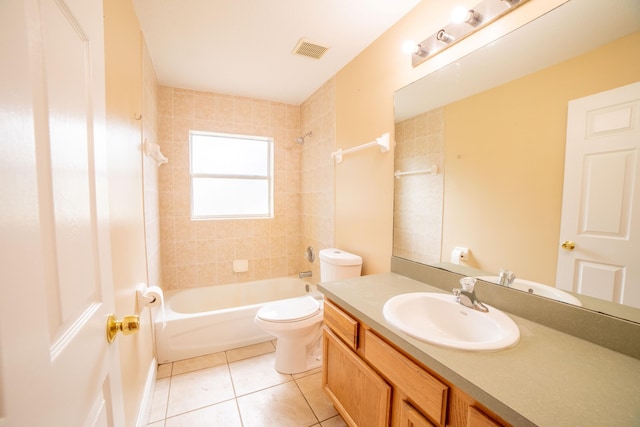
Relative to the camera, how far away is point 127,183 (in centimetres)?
133

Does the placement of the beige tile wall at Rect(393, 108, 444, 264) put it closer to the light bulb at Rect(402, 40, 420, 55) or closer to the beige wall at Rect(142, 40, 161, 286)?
the light bulb at Rect(402, 40, 420, 55)

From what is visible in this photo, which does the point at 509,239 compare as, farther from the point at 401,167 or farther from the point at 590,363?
the point at 401,167

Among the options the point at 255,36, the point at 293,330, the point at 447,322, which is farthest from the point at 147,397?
the point at 255,36

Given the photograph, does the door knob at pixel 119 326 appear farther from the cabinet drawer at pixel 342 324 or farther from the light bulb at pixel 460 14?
the light bulb at pixel 460 14

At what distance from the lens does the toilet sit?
1826 mm

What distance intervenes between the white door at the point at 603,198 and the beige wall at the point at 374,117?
0.56 meters

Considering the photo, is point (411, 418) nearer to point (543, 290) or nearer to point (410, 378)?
point (410, 378)

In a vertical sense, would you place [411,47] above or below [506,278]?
above

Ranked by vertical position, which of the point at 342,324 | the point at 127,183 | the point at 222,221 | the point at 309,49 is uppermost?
the point at 309,49

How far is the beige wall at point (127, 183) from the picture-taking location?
109 centimetres

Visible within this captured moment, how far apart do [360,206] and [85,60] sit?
170 cm

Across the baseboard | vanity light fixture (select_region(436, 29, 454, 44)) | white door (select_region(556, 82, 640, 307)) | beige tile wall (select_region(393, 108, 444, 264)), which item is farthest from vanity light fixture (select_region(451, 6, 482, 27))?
the baseboard

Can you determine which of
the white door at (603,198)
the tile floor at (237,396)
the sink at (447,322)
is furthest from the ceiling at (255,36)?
the tile floor at (237,396)

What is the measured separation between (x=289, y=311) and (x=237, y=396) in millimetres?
609
